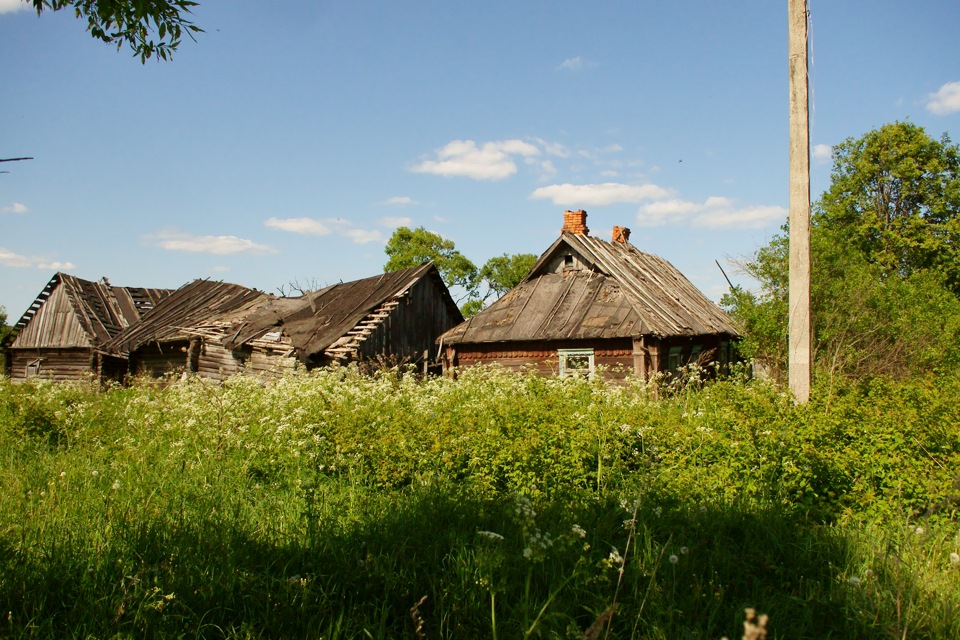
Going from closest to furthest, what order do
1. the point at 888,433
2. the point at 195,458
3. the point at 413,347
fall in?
1. the point at 888,433
2. the point at 195,458
3. the point at 413,347

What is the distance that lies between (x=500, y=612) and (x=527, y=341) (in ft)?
43.5

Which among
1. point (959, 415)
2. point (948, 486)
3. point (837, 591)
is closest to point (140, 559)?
point (837, 591)

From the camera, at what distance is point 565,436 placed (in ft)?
16.4

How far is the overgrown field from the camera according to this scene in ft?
9.39

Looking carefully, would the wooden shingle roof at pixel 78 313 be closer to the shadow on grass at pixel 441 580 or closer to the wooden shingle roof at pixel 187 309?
the wooden shingle roof at pixel 187 309

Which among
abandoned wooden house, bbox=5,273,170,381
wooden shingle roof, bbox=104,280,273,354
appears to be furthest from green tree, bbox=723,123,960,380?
abandoned wooden house, bbox=5,273,170,381

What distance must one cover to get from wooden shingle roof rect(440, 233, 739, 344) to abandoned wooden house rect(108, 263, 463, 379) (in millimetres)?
2409

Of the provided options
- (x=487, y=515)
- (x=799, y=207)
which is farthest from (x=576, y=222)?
(x=487, y=515)

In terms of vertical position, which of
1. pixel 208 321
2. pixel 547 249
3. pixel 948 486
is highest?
pixel 547 249

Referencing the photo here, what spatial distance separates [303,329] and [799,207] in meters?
14.6

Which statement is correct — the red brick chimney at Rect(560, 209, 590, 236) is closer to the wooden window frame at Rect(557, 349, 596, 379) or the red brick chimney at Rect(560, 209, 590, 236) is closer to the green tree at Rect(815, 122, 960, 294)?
the wooden window frame at Rect(557, 349, 596, 379)

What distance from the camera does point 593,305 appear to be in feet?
51.8

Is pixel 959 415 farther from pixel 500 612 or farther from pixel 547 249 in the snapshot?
pixel 547 249

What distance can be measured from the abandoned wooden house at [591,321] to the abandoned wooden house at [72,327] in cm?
1715
